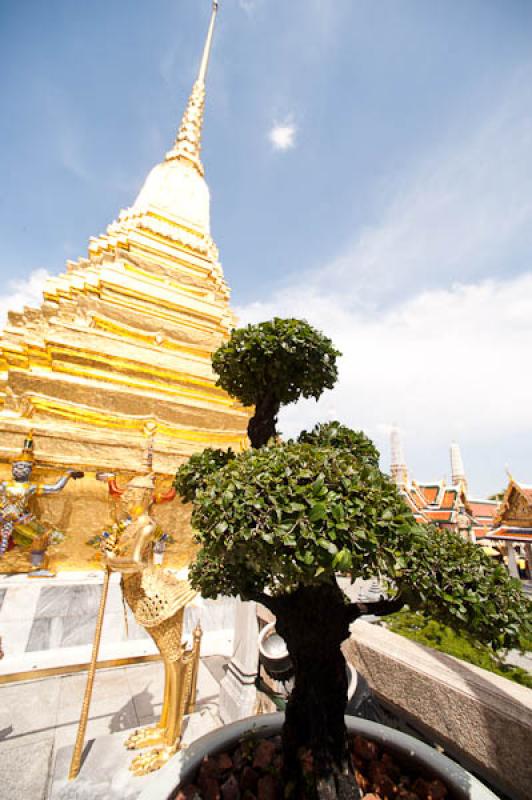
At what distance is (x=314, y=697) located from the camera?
2.04 meters

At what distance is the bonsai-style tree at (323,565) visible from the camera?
5.13ft

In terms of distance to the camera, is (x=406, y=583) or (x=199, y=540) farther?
(x=199, y=540)

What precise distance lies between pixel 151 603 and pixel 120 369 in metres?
7.23

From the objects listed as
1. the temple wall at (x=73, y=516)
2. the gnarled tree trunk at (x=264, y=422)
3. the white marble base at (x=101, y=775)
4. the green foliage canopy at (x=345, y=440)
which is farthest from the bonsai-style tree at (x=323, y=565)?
the temple wall at (x=73, y=516)

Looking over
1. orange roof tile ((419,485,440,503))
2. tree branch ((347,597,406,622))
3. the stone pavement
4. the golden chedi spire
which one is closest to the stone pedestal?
the stone pavement

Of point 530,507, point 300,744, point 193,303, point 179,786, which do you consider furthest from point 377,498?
point 530,507

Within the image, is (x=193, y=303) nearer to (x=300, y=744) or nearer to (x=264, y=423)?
(x=264, y=423)

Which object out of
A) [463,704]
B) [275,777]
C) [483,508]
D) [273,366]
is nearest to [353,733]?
[275,777]

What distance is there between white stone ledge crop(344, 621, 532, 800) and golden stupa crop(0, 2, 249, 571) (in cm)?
498

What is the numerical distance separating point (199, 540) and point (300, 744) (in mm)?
1303

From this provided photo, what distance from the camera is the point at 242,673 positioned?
3.95 meters

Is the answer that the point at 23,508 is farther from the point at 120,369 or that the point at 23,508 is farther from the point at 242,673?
the point at 242,673

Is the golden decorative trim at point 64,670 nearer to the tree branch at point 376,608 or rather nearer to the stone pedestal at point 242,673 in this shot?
the stone pedestal at point 242,673

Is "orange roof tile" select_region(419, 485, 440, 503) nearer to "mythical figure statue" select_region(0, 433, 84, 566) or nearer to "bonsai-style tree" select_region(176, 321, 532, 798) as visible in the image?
"mythical figure statue" select_region(0, 433, 84, 566)
